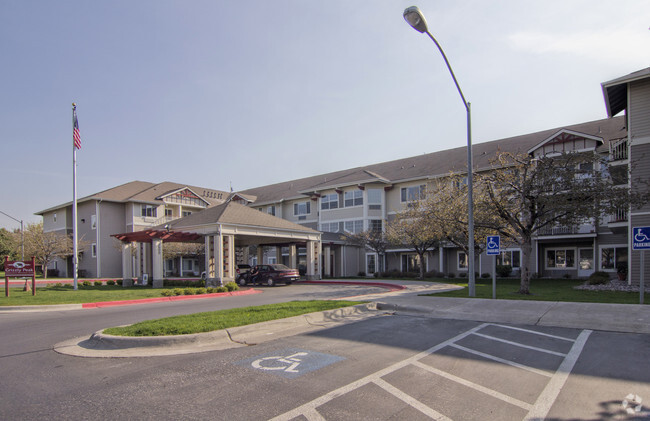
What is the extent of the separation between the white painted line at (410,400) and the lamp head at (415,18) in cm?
994

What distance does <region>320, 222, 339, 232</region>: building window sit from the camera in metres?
40.9

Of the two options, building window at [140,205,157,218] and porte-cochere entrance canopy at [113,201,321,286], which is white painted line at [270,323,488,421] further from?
building window at [140,205,157,218]

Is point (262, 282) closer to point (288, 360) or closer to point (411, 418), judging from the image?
point (288, 360)

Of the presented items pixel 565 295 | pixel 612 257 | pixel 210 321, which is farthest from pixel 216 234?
pixel 612 257

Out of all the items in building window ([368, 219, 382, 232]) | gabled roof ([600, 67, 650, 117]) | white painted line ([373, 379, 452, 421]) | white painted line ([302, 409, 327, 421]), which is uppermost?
gabled roof ([600, 67, 650, 117])

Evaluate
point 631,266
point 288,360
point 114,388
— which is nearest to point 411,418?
point 288,360

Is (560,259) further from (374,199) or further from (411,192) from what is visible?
(374,199)

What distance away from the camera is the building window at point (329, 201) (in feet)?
136

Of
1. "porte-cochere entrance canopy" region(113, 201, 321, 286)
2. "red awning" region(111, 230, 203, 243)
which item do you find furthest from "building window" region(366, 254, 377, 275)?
"red awning" region(111, 230, 203, 243)

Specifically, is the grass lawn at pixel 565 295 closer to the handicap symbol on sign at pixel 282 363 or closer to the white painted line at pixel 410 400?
the handicap symbol on sign at pixel 282 363

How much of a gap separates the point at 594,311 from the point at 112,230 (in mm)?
43502

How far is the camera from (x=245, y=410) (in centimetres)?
477

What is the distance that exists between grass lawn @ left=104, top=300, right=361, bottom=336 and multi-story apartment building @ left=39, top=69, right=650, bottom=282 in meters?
14.0

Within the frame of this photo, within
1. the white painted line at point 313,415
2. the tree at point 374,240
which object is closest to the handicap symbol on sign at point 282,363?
the white painted line at point 313,415
